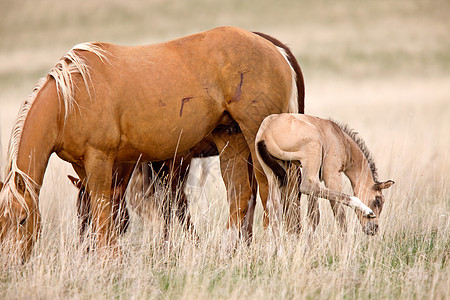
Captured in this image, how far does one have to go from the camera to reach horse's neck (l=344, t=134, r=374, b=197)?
5301mm

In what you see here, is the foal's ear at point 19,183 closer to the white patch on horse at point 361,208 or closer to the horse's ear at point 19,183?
the horse's ear at point 19,183

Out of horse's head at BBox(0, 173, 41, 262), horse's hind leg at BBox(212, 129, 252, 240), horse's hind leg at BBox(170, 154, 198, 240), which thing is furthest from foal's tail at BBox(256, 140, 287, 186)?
horse's head at BBox(0, 173, 41, 262)

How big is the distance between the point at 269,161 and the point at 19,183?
84.8 inches

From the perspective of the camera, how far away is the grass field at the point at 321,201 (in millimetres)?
4293

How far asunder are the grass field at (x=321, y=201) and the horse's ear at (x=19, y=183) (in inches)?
20.4

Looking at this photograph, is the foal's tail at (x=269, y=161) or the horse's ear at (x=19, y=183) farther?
the foal's tail at (x=269, y=161)

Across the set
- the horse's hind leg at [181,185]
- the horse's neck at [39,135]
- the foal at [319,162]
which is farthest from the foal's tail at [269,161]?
the horse's neck at [39,135]

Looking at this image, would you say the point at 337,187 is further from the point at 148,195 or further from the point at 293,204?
the point at 148,195

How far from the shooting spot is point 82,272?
4.54 m

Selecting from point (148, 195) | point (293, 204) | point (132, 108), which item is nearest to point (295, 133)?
point (293, 204)

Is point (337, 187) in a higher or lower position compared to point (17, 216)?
higher

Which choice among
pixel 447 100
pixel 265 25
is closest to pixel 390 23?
pixel 265 25

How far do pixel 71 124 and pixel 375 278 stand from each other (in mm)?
2775

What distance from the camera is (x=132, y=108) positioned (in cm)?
485
